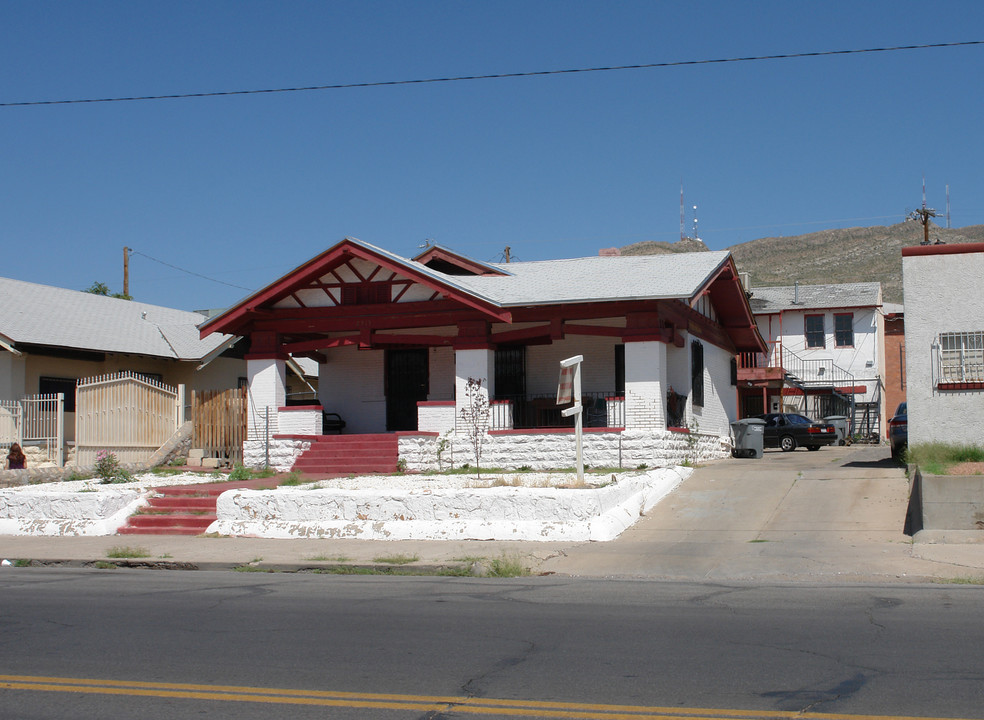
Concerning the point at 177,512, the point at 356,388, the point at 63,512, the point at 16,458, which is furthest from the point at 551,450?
the point at 16,458

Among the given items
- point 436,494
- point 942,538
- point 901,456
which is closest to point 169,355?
point 436,494

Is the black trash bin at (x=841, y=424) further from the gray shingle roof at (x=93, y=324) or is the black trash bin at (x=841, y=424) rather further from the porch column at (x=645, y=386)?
the gray shingle roof at (x=93, y=324)

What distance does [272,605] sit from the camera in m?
9.81

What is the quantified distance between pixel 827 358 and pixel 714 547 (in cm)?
3294

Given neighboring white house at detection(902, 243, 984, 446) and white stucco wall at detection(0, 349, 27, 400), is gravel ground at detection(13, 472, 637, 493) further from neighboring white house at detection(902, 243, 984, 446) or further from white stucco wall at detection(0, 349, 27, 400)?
white stucco wall at detection(0, 349, 27, 400)

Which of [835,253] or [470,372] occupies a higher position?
[835,253]

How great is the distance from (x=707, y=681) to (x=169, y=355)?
2691cm

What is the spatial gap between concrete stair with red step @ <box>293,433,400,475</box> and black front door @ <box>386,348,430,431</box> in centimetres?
322

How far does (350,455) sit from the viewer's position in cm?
2173

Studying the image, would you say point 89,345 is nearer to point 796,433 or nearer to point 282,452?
point 282,452

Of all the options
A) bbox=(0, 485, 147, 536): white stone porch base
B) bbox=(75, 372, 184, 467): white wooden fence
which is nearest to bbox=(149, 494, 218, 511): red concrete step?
bbox=(0, 485, 147, 536): white stone porch base

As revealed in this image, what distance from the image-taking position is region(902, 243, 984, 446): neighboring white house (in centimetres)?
1783

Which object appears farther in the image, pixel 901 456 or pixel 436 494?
pixel 901 456

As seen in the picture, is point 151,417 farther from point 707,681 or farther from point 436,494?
point 707,681
